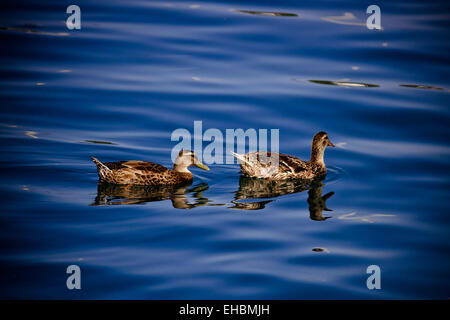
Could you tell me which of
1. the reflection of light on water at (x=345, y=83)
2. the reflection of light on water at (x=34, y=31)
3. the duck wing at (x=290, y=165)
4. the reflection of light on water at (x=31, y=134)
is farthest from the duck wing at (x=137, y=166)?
the reflection of light on water at (x=34, y=31)

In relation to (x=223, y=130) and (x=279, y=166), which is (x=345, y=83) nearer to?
(x=223, y=130)

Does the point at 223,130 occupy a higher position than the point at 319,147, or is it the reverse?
the point at 223,130

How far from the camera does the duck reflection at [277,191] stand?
11.5 m

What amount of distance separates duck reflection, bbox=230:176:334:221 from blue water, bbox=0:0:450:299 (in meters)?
0.05

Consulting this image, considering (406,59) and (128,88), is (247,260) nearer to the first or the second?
(128,88)

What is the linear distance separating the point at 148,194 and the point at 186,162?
116 cm

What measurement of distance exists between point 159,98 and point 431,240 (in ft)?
26.6

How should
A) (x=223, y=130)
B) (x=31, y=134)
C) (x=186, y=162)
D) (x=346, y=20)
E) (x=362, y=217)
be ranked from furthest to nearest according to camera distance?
(x=346, y=20), (x=223, y=130), (x=31, y=134), (x=186, y=162), (x=362, y=217)

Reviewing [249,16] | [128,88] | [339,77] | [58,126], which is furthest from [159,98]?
[249,16]

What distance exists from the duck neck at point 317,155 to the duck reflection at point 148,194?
7.39ft

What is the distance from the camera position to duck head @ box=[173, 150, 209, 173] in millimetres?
12828

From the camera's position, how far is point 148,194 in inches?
475

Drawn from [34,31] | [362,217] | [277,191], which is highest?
[34,31]

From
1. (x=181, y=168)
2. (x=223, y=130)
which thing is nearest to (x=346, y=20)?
(x=223, y=130)
